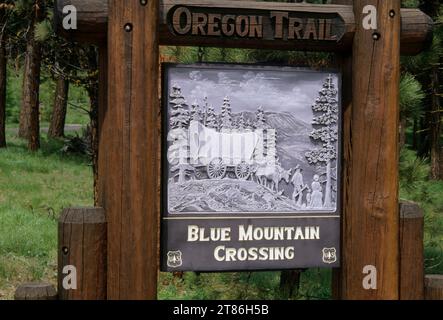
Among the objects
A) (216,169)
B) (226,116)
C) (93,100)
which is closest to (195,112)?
(226,116)

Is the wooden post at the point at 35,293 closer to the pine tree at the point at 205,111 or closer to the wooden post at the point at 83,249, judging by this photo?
the wooden post at the point at 83,249

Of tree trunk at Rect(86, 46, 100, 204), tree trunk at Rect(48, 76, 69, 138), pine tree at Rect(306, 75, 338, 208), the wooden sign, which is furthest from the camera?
tree trunk at Rect(48, 76, 69, 138)

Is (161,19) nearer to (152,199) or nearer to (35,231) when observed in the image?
(152,199)

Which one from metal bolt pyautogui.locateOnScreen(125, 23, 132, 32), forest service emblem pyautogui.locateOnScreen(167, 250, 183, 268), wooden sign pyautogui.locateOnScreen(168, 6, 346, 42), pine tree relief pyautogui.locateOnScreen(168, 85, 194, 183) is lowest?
forest service emblem pyautogui.locateOnScreen(167, 250, 183, 268)

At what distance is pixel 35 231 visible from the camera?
9.12 m

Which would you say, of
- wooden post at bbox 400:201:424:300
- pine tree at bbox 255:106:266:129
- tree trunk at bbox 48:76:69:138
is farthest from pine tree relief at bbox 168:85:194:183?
tree trunk at bbox 48:76:69:138

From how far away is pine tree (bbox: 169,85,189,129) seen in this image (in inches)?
141

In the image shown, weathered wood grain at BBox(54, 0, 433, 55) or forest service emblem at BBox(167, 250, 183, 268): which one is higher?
weathered wood grain at BBox(54, 0, 433, 55)

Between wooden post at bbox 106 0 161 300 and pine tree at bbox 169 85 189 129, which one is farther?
pine tree at bbox 169 85 189 129

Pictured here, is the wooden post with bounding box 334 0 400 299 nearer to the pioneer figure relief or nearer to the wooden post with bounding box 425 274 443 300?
the pioneer figure relief

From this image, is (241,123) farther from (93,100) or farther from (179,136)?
(93,100)

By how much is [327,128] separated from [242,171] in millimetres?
559

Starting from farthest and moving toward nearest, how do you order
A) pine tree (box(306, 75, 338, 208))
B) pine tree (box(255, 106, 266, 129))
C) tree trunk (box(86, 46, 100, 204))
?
tree trunk (box(86, 46, 100, 204)), pine tree (box(306, 75, 338, 208)), pine tree (box(255, 106, 266, 129))
